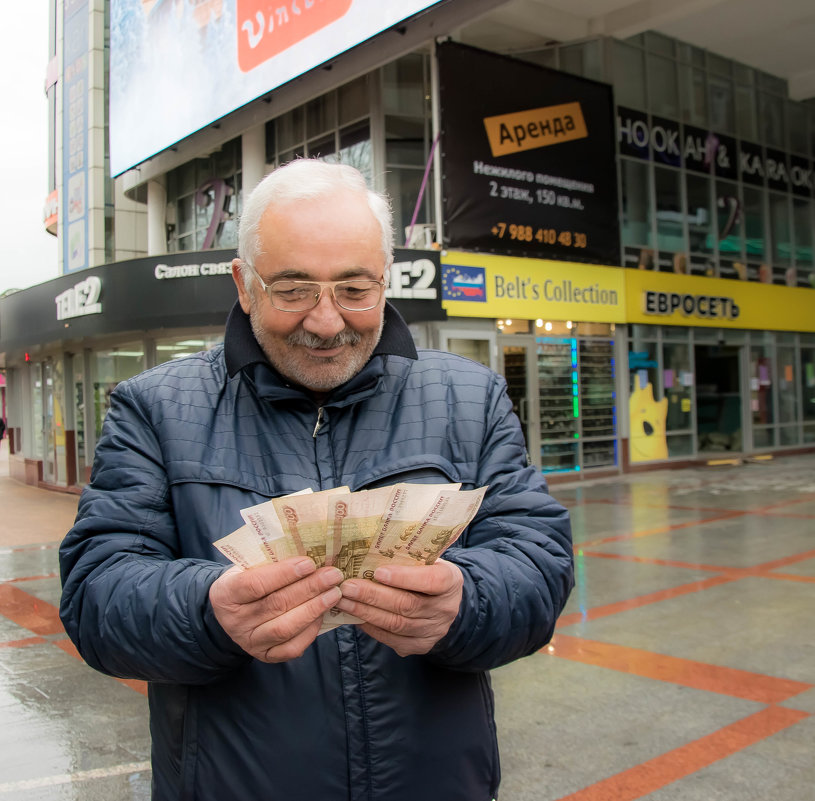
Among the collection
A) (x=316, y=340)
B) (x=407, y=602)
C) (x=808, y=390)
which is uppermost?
(x=808, y=390)

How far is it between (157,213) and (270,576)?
20.7 metres

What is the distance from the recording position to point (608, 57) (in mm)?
16469

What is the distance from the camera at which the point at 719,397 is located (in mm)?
20141

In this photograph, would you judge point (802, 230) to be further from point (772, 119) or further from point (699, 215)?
point (699, 215)

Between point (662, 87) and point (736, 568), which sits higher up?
point (662, 87)

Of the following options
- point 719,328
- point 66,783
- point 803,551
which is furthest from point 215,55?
point 66,783

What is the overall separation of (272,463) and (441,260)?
1199 centimetres

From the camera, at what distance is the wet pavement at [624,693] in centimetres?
366

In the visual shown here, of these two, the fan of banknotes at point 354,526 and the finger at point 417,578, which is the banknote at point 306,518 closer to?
the fan of banknotes at point 354,526

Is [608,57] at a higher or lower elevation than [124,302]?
higher

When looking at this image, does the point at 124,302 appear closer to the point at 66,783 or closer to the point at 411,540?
the point at 66,783

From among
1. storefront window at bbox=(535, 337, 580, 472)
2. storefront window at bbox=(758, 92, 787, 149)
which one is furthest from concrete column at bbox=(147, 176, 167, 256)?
storefront window at bbox=(758, 92, 787, 149)

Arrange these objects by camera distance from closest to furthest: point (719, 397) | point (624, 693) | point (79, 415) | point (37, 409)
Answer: point (624, 693) < point (79, 415) < point (37, 409) < point (719, 397)

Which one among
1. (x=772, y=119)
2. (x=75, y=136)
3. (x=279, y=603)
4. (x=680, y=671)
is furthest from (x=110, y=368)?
(x=772, y=119)
